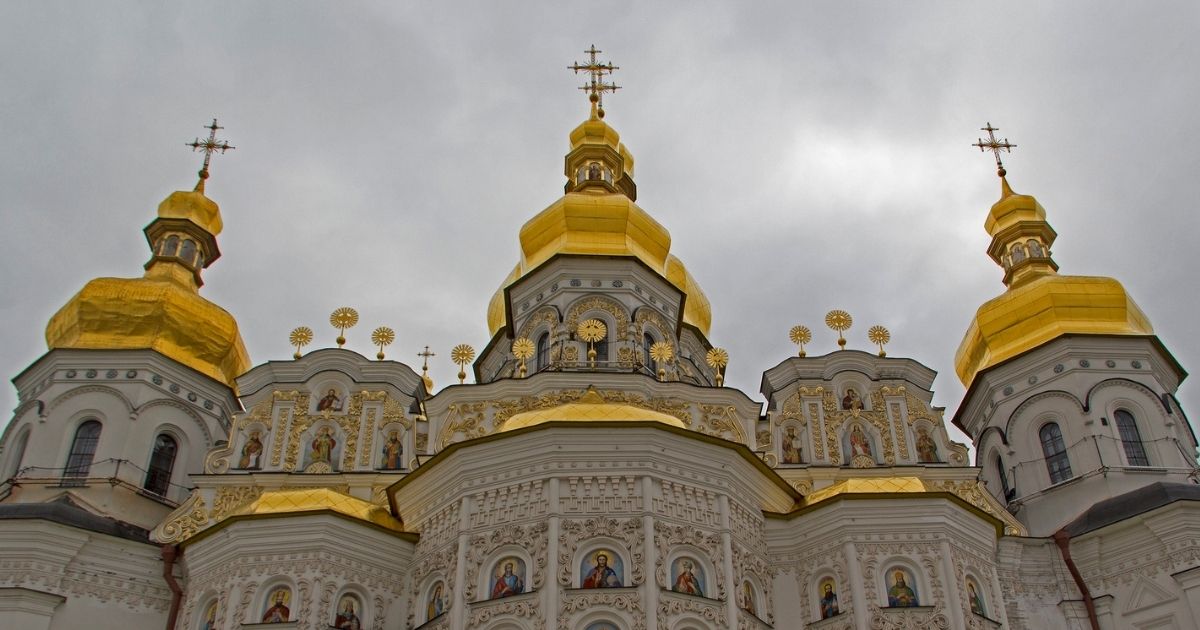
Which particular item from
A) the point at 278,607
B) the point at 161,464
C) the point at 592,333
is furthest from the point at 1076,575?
the point at 161,464

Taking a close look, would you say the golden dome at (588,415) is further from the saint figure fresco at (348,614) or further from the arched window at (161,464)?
the arched window at (161,464)

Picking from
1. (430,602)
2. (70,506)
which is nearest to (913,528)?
(430,602)

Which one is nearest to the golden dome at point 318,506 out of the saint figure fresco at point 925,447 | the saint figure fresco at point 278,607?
the saint figure fresco at point 278,607

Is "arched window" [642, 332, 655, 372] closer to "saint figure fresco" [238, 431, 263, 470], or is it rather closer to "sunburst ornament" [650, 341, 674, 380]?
"sunburst ornament" [650, 341, 674, 380]

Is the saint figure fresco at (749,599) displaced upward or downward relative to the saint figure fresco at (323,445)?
downward

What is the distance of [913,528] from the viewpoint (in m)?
16.7

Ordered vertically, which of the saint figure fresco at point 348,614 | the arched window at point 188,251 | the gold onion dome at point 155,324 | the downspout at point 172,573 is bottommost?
the saint figure fresco at point 348,614

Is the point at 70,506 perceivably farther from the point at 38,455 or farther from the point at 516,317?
the point at 516,317

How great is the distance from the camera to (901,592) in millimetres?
16047

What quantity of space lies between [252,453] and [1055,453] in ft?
51.4

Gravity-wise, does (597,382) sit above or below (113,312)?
below

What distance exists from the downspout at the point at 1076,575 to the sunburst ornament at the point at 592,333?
28.4 ft

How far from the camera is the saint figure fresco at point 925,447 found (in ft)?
65.6

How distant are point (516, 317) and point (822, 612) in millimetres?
9378
